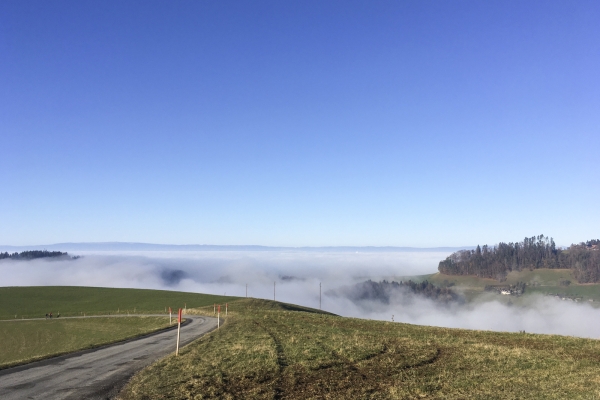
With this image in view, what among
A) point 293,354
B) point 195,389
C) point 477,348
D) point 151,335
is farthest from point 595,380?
point 151,335

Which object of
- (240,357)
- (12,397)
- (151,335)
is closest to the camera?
(12,397)

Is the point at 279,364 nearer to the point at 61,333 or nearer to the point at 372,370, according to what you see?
the point at 372,370

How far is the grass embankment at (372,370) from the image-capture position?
46.3 ft

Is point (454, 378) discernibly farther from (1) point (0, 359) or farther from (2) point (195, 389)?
(1) point (0, 359)

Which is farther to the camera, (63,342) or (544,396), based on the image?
(63,342)

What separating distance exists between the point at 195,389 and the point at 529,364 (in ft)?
50.3

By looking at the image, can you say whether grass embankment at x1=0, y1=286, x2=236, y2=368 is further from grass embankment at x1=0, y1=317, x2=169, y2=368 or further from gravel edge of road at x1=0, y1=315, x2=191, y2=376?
gravel edge of road at x1=0, y1=315, x2=191, y2=376

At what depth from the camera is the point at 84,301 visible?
321ft

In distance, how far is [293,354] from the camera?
2114 cm

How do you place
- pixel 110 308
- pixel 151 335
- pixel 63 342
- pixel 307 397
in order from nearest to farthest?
pixel 307 397 → pixel 151 335 → pixel 63 342 → pixel 110 308

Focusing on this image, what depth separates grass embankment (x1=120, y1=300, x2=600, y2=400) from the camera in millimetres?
14102

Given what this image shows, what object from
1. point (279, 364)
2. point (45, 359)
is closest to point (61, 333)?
point (45, 359)

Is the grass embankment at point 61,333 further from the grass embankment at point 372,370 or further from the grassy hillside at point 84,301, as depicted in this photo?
the grass embankment at point 372,370

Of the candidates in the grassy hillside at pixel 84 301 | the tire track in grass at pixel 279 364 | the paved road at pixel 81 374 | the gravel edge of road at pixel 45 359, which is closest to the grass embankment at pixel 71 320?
the grassy hillside at pixel 84 301
